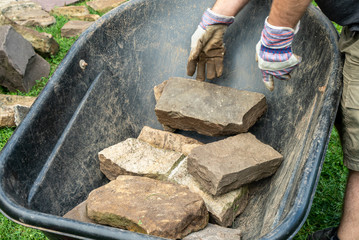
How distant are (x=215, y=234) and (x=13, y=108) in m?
2.05

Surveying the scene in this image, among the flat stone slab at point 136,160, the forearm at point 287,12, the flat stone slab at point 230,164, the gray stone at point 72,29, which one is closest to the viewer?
the forearm at point 287,12

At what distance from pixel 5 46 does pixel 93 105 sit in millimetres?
1650

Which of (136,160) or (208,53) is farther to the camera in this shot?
(208,53)

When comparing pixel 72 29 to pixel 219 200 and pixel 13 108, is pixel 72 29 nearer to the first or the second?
pixel 13 108

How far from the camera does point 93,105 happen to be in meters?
1.91

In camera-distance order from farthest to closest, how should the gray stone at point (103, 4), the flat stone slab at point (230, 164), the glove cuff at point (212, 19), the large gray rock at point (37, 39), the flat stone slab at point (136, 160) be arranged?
the gray stone at point (103, 4)
the large gray rock at point (37, 39)
the glove cuff at point (212, 19)
the flat stone slab at point (136, 160)
the flat stone slab at point (230, 164)

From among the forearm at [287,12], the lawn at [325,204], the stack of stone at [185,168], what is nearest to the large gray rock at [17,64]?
the lawn at [325,204]

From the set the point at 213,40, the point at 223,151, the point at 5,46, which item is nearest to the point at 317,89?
the point at 223,151

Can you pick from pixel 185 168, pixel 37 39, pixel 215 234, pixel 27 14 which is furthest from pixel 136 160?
pixel 27 14

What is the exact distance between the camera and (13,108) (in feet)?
9.46

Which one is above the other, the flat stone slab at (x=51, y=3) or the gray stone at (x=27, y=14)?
the flat stone slab at (x=51, y=3)

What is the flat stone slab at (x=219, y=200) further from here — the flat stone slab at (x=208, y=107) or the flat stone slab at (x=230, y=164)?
the flat stone slab at (x=208, y=107)

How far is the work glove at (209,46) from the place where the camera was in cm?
197

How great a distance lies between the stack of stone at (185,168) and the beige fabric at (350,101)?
302 mm
